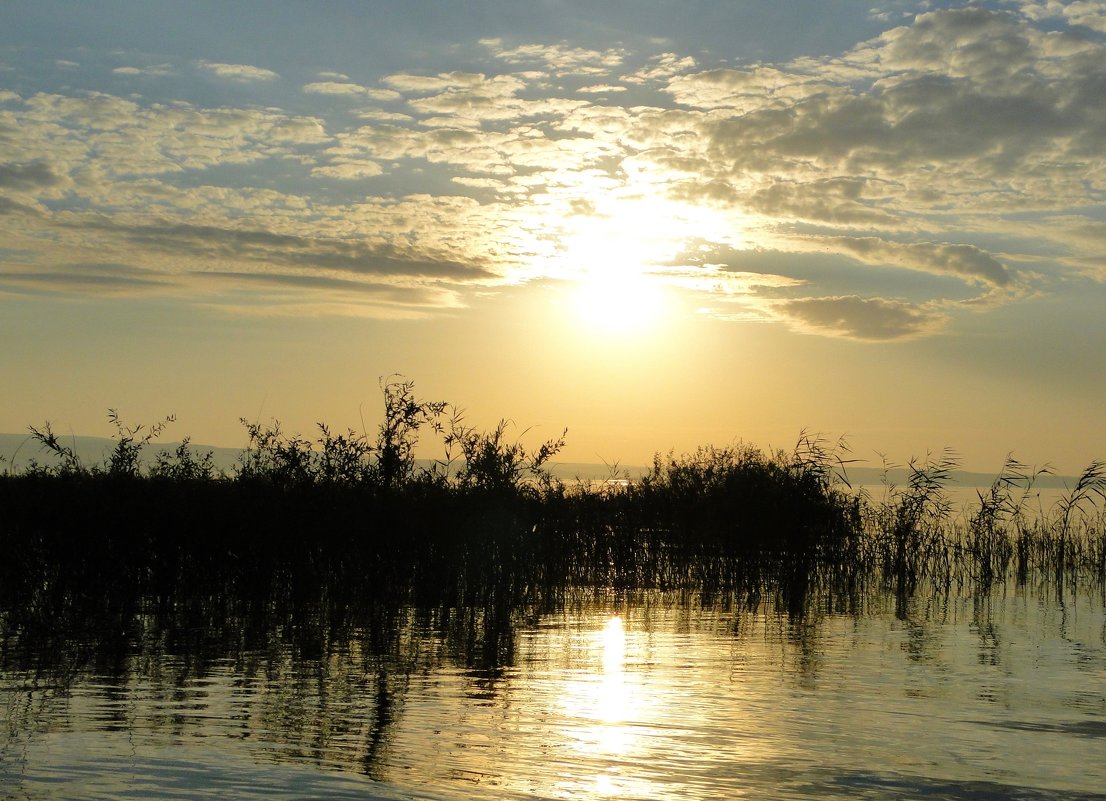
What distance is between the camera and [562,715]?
9.23 m

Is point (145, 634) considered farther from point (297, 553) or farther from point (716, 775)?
point (716, 775)

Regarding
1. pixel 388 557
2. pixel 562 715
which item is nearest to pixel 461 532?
pixel 388 557

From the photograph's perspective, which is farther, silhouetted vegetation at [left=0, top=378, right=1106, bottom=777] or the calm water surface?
silhouetted vegetation at [left=0, top=378, right=1106, bottom=777]

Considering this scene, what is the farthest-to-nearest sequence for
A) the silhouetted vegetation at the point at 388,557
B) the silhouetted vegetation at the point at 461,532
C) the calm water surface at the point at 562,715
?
1. the silhouetted vegetation at the point at 461,532
2. the silhouetted vegetation at the point at 388,557
3. the calm water surface at the point at 562,715

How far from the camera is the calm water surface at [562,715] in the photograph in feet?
23.7

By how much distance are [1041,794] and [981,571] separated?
628 inches

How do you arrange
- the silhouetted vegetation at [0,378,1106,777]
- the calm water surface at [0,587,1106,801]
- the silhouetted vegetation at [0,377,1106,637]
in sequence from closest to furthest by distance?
the calm water surface at [0,587,1106,801] → the silhouetted vegetation at [0,378,1106,777] → the silhouetted vegetation at [0,377,1106,637]

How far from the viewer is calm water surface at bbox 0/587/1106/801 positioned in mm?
7215

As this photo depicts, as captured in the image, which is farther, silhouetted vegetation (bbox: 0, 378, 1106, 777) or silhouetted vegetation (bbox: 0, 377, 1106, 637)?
silhouetted vegetation (bbox: 0, 377, 1106, 637)

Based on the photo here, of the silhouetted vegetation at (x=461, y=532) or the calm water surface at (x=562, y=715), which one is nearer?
the calm water surface at (x=562, y=715)

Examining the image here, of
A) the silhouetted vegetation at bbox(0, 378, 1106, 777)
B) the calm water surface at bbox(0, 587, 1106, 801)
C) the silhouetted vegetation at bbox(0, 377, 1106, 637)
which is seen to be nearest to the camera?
the calm water surface at bbox(0, 587, 1106, 801)

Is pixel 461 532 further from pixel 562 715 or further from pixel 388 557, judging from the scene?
pixel 562 715

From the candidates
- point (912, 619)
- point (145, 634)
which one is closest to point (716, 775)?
point (145, 634)

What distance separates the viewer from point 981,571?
22109 mm
